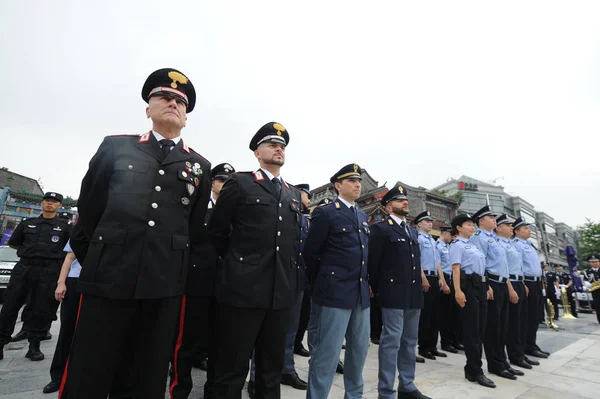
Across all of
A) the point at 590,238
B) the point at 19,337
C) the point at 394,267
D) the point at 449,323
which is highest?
the point at 590,238

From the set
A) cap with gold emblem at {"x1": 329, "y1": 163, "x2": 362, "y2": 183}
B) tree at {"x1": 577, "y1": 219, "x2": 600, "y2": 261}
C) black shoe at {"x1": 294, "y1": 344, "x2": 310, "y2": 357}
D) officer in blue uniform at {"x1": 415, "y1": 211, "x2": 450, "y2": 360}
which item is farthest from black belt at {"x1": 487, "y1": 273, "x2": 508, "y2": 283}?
tree at {"x1": 577, "y1": 219, "x2": 600, "y2": 261}

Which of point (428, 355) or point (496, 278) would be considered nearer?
point (496, 278)

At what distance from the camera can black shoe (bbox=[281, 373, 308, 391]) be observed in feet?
11.7

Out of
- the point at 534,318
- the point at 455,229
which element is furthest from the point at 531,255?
the point at 455,229

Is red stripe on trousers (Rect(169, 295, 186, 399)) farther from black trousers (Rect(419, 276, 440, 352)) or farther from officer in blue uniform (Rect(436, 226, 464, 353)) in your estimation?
officer in blue uniform (Rect(436, 226, 464, 353))

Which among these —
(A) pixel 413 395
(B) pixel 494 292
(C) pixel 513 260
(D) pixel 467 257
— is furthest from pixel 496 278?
(A) pixel 413 395

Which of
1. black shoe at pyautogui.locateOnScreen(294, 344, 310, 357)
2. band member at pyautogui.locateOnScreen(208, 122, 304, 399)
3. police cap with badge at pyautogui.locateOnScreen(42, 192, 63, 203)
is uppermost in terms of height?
police cap with badge at pyautogui.locateOnScreen(42, 192, 63, 203)

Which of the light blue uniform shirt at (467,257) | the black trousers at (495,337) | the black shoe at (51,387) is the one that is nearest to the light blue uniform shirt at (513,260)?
the black trousers at (495,337)

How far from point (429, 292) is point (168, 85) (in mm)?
6030

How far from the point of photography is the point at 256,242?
8.00 ft

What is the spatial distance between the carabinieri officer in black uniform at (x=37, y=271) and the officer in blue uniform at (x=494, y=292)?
6.34 meters

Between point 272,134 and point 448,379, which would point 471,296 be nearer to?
point 448,379

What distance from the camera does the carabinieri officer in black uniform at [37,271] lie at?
4426 mm

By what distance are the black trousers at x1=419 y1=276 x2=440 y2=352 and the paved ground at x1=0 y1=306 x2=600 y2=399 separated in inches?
15.2
